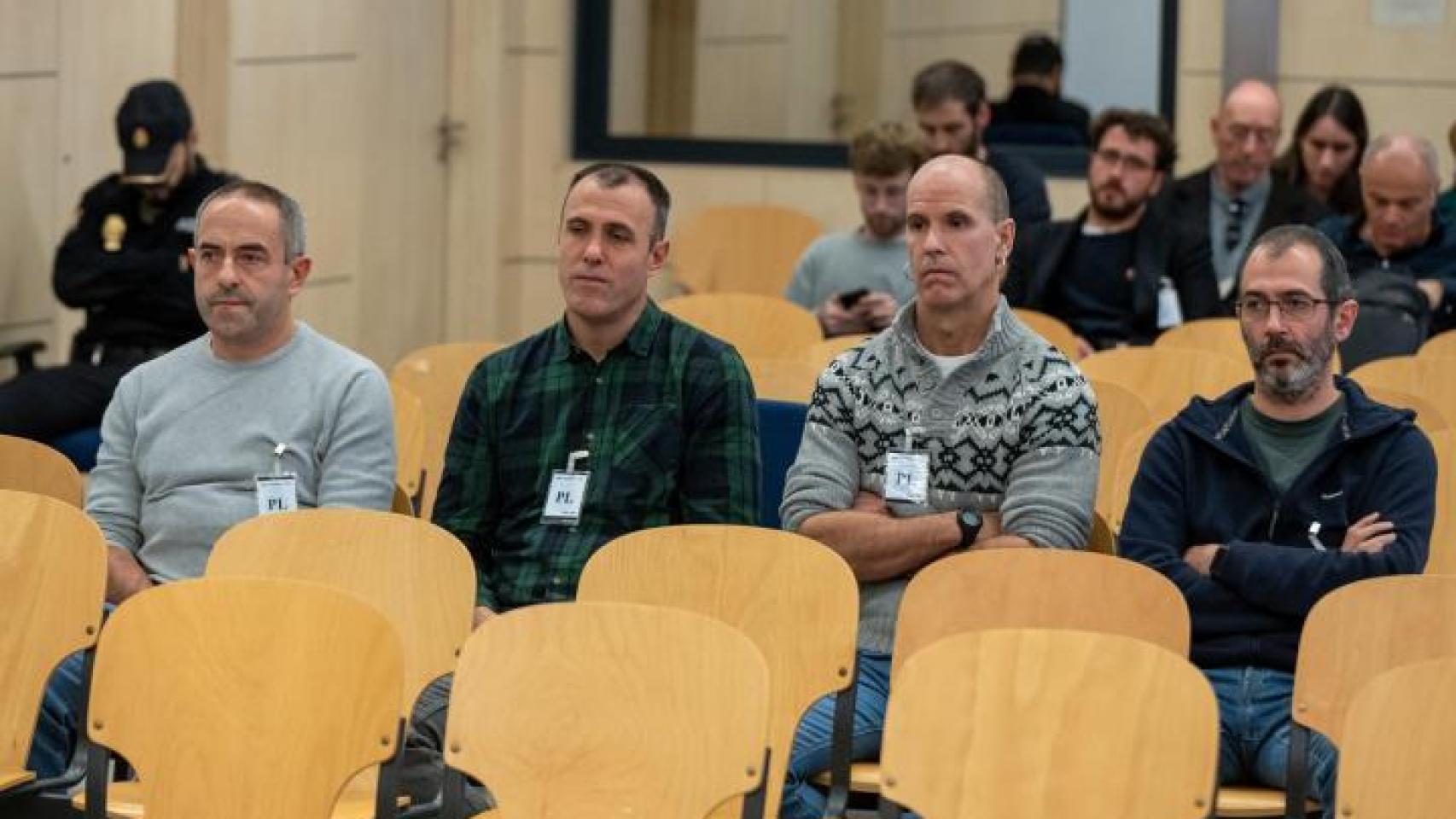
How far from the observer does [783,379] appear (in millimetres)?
5770

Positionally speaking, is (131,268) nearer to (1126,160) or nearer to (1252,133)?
(1126,160)

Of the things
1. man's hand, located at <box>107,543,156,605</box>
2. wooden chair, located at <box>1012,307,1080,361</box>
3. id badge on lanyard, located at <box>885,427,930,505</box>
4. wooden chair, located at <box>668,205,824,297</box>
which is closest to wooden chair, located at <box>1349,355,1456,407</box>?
wooden chair, located at <box>1012,307,1080,361</box>

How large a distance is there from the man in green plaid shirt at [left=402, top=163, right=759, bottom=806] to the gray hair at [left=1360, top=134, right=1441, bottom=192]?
2.69 metres

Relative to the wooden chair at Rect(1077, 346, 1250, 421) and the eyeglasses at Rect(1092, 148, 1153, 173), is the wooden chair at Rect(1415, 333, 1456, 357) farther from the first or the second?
the eyeglasses at Rect(1092, 148, 1153, 173)

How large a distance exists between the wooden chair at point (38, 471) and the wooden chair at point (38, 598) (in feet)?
2.20

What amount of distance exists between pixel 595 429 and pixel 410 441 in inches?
42.7

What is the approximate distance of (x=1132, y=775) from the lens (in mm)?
3484

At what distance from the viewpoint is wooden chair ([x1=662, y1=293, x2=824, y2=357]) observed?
6.75m

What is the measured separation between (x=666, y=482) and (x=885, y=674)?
1.84ft

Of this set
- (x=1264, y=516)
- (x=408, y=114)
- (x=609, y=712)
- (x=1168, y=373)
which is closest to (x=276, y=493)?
(x=609, y=712)

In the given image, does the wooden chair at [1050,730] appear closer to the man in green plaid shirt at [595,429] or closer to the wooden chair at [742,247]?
the man in green plaid shirt at [595,429]

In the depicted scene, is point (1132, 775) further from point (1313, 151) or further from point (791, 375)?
point (1313, 151)

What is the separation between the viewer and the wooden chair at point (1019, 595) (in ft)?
13.4

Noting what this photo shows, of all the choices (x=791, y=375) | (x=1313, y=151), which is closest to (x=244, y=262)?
(x=791, y=375)
